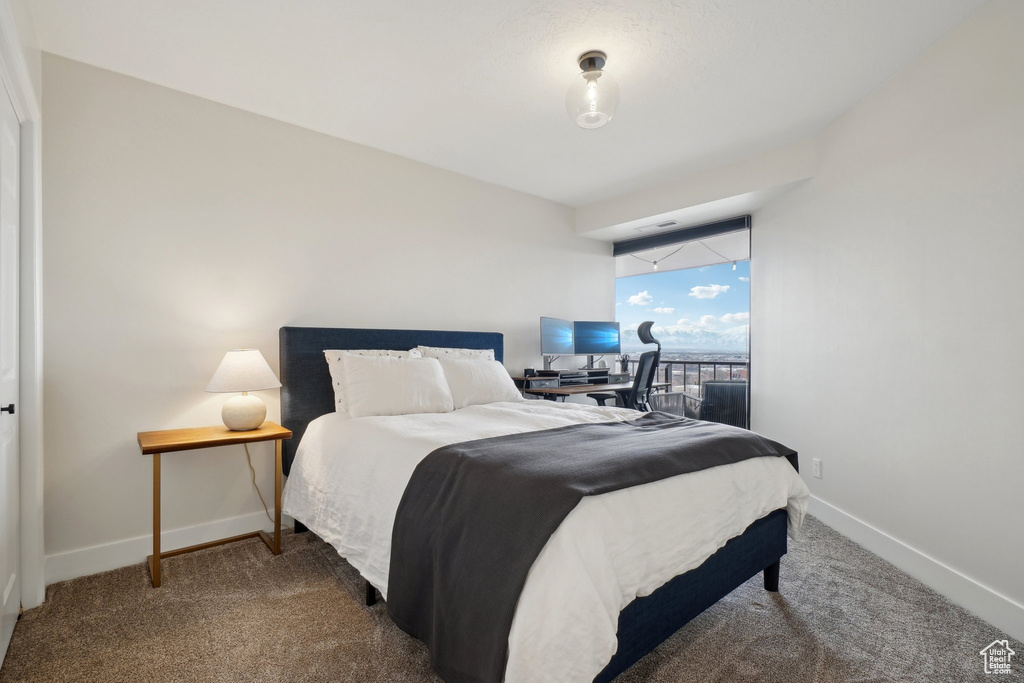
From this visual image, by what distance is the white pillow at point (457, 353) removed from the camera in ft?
11.2

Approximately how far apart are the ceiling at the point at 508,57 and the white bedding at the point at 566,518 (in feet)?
5.77

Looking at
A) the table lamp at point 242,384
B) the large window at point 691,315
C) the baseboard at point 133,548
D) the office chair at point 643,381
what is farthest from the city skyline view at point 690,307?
the baseboard at point 133,548

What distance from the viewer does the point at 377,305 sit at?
11.6 ft

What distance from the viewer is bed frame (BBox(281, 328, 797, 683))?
158cm

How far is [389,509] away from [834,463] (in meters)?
2.80

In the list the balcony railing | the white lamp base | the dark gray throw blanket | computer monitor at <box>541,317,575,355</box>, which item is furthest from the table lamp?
the balcony railing

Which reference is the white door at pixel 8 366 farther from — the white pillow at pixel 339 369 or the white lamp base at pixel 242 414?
the white pillow at pixel 339 369

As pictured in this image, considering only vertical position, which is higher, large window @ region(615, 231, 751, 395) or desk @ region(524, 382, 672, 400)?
large window @ region(615, 231, 751, 395)

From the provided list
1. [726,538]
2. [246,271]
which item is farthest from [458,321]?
[726,538]

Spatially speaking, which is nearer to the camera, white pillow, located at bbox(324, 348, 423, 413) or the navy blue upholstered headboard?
white pillow, located at bbox(324, 348, 423, 413)

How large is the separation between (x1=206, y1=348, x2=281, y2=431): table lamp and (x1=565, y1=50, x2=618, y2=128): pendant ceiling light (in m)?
2.07

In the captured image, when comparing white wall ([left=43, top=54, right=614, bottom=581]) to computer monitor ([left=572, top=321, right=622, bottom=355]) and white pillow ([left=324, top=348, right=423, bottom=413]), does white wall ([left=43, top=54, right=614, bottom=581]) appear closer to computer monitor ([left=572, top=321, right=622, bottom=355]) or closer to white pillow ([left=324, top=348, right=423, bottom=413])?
white pillow ([left=324, top=348, right=423, bottom=413])

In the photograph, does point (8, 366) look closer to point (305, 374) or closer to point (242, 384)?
point (242, 384)

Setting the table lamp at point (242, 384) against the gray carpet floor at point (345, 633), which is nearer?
the gray carpet floor at point (345, 633)
